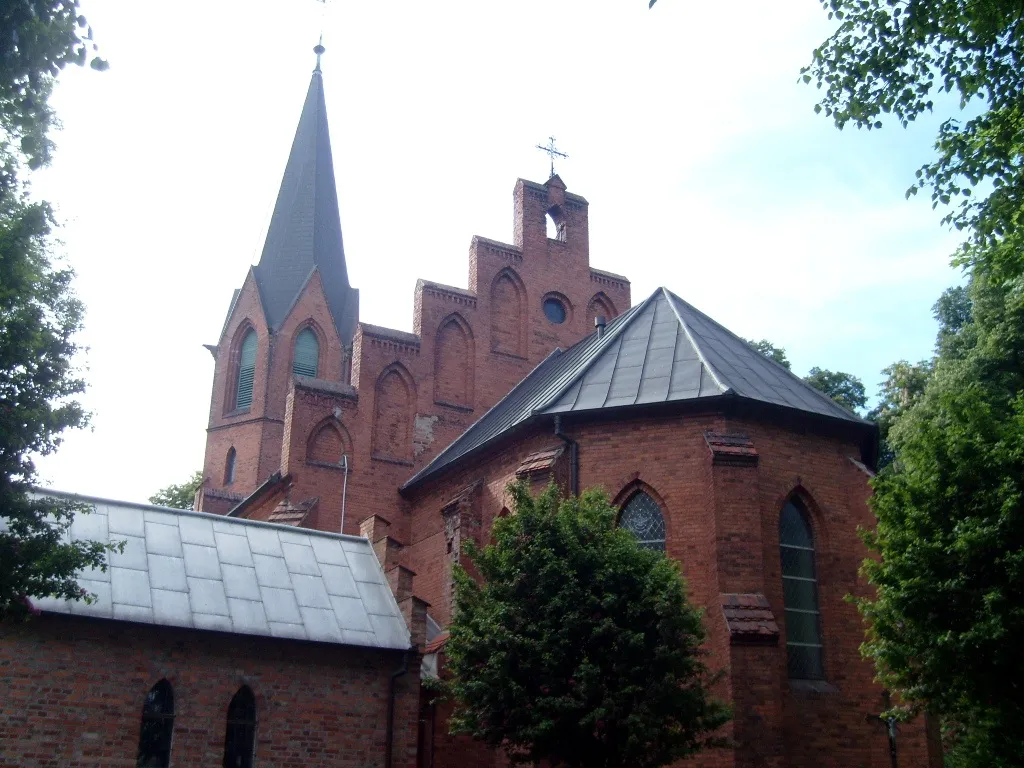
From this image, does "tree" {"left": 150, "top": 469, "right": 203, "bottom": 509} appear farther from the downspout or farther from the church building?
the downspout

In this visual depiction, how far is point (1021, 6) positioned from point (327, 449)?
18010 mm

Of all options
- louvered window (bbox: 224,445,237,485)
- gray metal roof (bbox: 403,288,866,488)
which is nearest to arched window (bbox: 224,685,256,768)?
gray metal roof (bbox: 403,288,866,488)

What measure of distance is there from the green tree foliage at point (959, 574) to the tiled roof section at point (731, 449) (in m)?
2.38

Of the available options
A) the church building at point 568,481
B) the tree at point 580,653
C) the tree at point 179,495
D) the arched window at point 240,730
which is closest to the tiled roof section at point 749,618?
the church building at point 568,481

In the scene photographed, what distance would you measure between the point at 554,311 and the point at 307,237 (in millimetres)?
12268

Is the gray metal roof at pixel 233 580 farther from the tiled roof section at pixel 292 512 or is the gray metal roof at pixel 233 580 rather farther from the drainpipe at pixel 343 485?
the drainpipe at pixel 343 485

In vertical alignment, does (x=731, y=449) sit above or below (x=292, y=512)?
below

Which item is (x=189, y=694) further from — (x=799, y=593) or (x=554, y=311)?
(x=554, y=311)

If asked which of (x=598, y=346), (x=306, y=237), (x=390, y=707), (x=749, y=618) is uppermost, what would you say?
(x=306, y=237)

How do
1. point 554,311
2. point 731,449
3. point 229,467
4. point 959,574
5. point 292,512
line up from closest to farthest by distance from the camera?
point 959,574 < point 731,449 < point 292,512 < point 554,311 < point 229,467

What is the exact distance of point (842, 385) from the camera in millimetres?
37250

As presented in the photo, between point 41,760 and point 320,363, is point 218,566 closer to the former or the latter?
point 41,760

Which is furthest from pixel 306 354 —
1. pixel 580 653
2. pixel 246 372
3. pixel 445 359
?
pixel 580 653

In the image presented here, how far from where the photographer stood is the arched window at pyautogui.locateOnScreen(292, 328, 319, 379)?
35.2 meters
